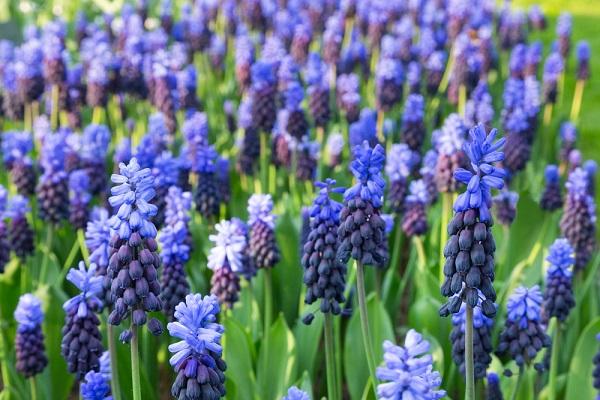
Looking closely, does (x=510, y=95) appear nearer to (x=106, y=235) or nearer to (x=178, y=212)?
(x=178, y=212)

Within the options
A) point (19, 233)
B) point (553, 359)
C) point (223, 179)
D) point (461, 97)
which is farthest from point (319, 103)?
point (553, 359)

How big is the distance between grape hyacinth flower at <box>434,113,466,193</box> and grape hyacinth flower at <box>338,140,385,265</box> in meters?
1.88

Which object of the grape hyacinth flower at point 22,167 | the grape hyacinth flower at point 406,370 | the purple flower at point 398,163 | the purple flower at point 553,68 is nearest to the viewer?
the grape hyacinth flower at point 406,370

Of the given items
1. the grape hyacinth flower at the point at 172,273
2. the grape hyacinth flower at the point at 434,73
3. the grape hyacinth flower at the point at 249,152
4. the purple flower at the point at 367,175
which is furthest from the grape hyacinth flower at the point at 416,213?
the grape hyacinth flower at the point at 434,73

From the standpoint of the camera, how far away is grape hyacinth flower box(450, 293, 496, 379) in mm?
3529

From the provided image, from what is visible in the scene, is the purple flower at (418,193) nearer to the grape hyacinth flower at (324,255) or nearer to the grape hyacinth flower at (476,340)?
the grape hyacinth flower at (476,340)

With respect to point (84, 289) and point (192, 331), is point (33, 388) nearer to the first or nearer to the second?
point (84, 289)

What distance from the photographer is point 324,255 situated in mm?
3486

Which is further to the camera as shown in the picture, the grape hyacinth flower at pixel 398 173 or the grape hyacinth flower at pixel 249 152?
the grape hyacinth flower at pixel 249 152

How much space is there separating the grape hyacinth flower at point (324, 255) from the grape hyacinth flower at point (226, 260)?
63 cm

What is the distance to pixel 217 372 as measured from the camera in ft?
9.03

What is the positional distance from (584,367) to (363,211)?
2.01 meters

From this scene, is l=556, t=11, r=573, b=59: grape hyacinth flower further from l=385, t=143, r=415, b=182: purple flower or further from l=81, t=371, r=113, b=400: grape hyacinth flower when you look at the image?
l=81, t=371, r=113, b=400: grape hyacinth flower

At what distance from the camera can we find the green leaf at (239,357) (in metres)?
4.13
